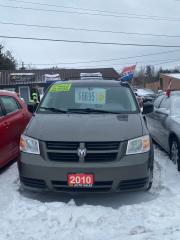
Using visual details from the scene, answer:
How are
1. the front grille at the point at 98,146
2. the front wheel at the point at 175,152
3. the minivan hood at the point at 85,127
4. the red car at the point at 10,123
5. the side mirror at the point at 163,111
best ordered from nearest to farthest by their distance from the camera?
the front grille at the point at 98,146
the minivan hood at the point at 85,127
the front wheel at the point at 175,152
the red car at the point at 10,123
the side mirror at the point at 163,111

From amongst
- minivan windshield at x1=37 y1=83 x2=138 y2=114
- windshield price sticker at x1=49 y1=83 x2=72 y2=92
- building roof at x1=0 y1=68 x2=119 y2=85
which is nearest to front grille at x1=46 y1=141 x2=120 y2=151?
minivan windshield at x1=37 y1=83 x2=138 y2=114

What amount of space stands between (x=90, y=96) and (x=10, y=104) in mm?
2108

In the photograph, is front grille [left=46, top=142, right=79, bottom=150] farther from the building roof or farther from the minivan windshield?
the building roof

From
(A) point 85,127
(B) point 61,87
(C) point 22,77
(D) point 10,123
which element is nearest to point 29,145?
(A) point 85,127

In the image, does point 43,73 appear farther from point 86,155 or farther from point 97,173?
point 97,173

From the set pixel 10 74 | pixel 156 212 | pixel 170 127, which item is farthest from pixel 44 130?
pixel 10 74

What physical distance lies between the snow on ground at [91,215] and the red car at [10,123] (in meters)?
1.06

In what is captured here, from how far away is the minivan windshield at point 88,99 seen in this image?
6.29 metres

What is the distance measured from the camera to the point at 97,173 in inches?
194

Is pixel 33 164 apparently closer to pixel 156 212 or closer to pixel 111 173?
pixel 111 173

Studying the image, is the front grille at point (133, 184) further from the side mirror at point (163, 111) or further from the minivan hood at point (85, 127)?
the side mirror at point (163, 111)

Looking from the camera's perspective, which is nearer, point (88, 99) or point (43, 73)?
point (88, 99)

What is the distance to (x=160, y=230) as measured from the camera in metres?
4.25

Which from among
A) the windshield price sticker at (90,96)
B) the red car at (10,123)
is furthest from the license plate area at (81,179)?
the red car at (10,123)
